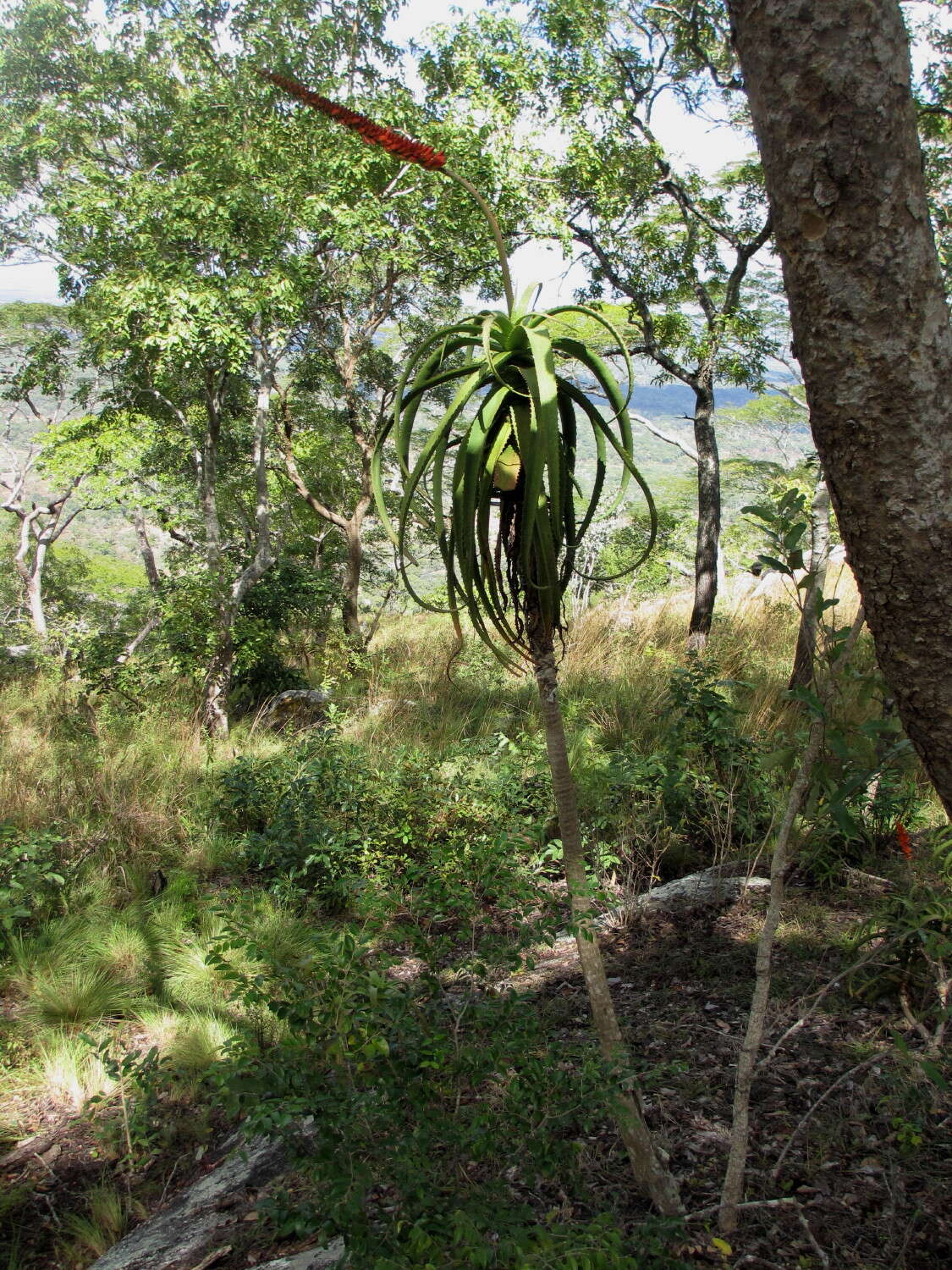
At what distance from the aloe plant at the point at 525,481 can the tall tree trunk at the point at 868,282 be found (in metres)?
0.35

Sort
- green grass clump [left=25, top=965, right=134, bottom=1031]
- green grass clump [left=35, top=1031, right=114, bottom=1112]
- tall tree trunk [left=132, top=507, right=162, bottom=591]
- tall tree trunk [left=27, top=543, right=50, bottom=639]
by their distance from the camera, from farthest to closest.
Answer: tall tree trunk [left=27, top=543, right=50, bottom=639]
tall tree trunk [left=132, top=507, right=162, bottom=591]
green grass clump [left=25, top=965, right=134, bottom=1031]
green grass clump [left=35, top=1031, right=114, bottom=1112]

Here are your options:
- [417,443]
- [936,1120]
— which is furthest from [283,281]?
[417,443]

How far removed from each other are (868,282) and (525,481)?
0.63m

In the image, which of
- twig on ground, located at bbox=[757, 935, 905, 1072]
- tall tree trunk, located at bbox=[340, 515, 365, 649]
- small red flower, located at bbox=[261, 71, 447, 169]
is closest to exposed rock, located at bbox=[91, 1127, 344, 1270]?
twig on ground, located at bbox=[757, 935, 905, 1072]

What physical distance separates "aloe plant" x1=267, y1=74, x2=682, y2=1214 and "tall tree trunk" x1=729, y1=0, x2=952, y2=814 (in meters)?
0.35

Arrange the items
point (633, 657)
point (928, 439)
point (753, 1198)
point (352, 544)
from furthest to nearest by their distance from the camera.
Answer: point (352, 544), point (633, 657), point (753, 1198), point (928, 439)

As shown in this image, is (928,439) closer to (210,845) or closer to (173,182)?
(210,845)

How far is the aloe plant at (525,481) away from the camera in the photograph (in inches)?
54.3

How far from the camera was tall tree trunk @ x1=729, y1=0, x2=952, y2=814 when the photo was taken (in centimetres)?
103

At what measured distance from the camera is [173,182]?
582 cm

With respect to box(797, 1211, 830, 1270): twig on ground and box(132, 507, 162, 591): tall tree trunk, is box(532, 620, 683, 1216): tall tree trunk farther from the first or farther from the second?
box(132, 507, 162, 591): tall tree trunk

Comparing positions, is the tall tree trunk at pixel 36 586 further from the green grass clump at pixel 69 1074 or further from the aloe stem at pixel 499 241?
the aloe stem at pixel 499 241

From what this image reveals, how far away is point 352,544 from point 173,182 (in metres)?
4.47

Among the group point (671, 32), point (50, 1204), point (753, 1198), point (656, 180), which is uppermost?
point (671, 32)
